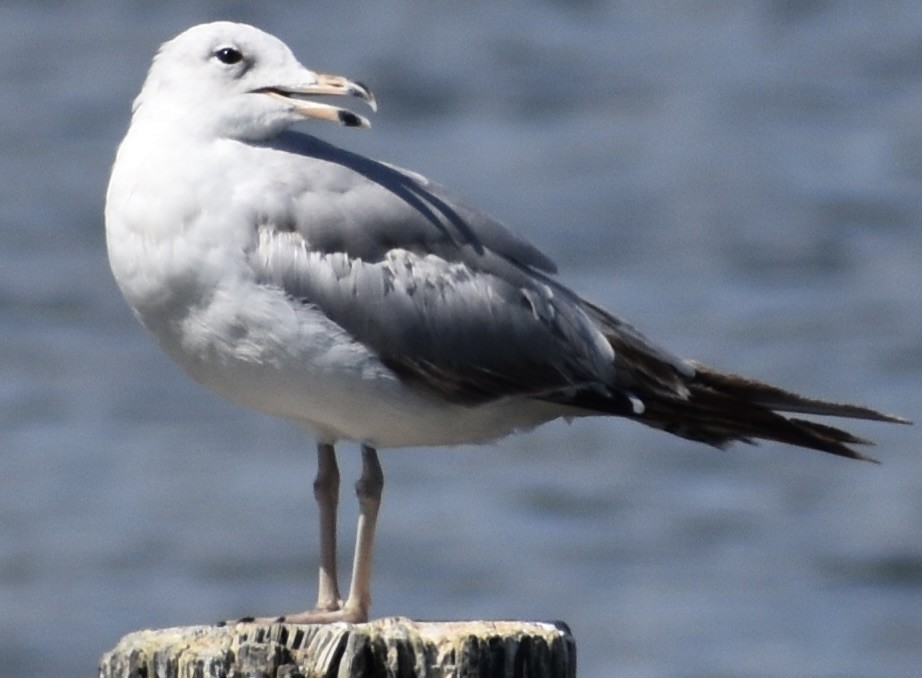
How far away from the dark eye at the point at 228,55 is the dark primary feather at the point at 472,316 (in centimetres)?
28

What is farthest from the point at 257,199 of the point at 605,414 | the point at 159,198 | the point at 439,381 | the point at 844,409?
the point at 844,409

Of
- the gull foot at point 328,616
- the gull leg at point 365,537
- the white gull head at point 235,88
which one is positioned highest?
the white gull head at point 235,88

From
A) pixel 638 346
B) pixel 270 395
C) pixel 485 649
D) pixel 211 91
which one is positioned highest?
pixel 211 91

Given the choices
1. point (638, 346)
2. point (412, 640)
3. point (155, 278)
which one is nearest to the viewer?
point (412, 640)

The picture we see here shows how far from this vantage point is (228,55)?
5.90 m

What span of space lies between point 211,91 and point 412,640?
6.16 feet

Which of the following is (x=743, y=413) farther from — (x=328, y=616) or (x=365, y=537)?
(x=328, y=616)

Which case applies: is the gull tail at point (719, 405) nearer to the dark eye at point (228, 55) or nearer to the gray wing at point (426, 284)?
the gray wing at point (426, 284)

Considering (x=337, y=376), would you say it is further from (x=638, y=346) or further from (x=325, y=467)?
(x=638, y=346)

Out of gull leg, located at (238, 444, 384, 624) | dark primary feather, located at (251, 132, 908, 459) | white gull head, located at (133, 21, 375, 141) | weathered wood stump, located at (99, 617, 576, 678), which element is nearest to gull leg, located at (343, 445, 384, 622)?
gull leg, located at (238, 444, 384, 624)

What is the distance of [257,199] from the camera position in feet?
18.7

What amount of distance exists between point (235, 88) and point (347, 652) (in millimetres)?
1863

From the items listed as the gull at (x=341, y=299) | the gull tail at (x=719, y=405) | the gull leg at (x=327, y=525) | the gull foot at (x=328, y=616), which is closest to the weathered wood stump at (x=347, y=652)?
the gull foot at (x=328, y=616)

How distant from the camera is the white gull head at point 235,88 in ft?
19.1
